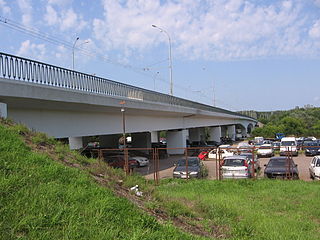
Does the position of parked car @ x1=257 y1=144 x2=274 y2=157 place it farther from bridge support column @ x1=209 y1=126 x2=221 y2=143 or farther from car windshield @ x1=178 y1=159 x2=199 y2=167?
bridge support column @ x1=209 y1=126 x2=221 y2=143

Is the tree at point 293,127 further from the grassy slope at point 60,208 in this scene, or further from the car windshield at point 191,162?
the grassy slope at point 60,208

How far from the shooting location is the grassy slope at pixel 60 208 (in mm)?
4914

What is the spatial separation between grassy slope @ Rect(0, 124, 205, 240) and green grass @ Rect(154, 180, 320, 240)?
172 cm

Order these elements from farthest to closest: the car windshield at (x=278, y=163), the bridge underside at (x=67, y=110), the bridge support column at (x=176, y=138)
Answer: the bridge support column at (x=176, y=138)
the car windshield at (x=278, y=163)
the bridge underside at (x=67, y=110)

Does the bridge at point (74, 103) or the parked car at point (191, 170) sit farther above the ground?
the bridge at point (74, 103)

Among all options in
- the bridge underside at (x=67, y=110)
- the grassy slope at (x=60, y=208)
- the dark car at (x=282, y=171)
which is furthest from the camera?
the dark car at (x=282, y=171)

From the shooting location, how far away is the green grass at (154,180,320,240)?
7387 mm

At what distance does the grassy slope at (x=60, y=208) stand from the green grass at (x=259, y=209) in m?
1.72

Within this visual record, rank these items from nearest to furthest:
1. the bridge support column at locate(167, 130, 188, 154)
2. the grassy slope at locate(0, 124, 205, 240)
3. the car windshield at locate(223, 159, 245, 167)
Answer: the grassy slope at locate(0, 124, 205, 240) → the car windshield at locate(223, 159, 245, 167) → the bridge support column at locate(167, 130, 188, 154)

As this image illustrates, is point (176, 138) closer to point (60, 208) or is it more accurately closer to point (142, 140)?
point (142, 140)

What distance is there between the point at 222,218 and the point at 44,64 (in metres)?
12.2

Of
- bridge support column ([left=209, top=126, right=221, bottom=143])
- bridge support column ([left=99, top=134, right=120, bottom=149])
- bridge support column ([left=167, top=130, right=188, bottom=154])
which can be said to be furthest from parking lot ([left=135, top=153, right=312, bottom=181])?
bridge support column ([left=209, top=126, right=221, bottom=143])

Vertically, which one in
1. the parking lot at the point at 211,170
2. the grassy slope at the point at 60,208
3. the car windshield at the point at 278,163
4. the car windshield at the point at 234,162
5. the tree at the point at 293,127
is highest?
the tree at the point at 293,127

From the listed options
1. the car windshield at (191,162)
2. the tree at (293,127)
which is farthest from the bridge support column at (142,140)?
the tree at (293,127)
